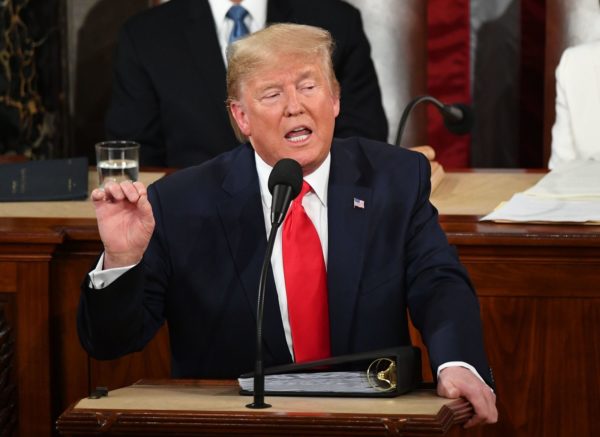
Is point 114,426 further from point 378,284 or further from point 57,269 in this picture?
point 57,269

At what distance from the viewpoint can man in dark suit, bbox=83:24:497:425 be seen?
2.21 meters

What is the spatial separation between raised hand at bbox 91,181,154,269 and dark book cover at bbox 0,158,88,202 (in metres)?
1.03

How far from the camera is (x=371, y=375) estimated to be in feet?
6.09

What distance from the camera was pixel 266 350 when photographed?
7.30ft

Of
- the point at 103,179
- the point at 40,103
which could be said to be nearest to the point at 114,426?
the point at 103,179

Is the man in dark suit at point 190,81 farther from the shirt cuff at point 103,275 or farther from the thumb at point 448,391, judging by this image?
the thumb at point 448,391

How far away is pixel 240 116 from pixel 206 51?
1.57 metres

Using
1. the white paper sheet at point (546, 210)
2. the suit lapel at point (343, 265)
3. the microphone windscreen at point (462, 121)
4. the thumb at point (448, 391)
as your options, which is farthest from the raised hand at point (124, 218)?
the microphone windscreen at point (462, 121)

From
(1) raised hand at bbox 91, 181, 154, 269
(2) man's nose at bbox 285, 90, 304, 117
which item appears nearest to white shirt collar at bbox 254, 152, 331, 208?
(2) man's nose at bbox 285, 90, 304, 117

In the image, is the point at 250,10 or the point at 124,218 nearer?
the point at 124,218

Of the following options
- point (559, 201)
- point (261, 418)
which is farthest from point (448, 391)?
point (559, 201)

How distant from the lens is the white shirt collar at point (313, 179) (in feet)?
7.49

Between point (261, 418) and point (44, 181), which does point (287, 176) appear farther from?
point (44, 181)

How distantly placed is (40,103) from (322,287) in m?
2.57
